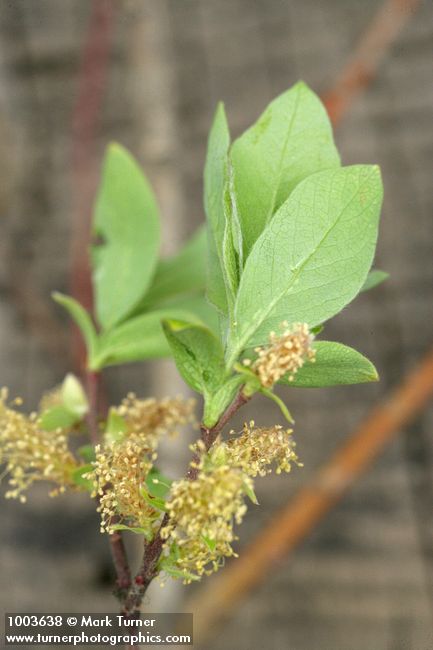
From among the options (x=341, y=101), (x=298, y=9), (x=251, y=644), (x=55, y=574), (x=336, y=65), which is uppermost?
(x=298, y=9)

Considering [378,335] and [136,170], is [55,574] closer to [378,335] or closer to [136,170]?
[378,335]

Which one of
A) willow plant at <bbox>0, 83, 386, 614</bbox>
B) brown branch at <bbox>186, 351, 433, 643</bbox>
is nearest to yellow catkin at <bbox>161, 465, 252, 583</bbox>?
willow plant at <bbox>0, 83, 386, 614</bbox>

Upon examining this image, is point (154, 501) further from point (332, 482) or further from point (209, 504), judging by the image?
point (332, 482)

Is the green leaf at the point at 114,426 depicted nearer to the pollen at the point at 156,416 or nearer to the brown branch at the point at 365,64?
the pollen at the point at 156,416

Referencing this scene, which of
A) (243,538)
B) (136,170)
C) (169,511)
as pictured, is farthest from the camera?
(243,538)

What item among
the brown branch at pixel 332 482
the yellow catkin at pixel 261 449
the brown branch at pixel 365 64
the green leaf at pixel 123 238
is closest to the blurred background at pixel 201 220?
the brown branch at pixel 365 64

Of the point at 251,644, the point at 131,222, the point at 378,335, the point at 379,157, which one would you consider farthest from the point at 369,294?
the point at 131,222
